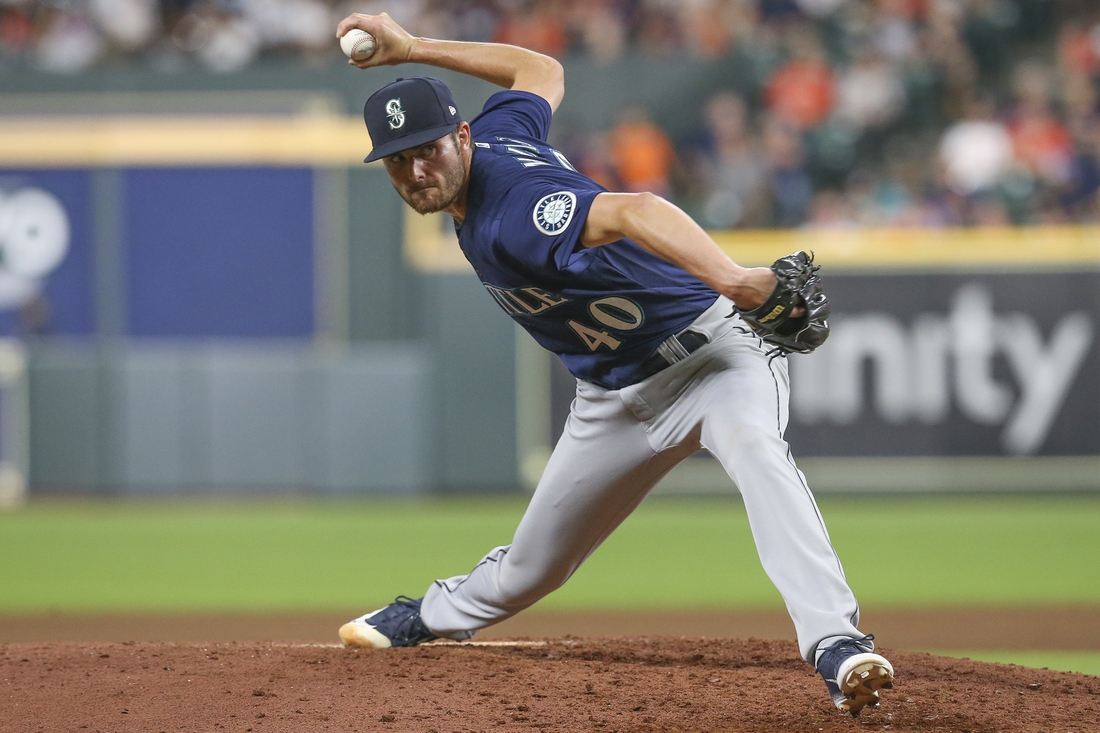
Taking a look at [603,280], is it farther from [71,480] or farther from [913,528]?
[71,480]

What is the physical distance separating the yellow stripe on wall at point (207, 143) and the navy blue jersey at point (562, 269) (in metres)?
7.48

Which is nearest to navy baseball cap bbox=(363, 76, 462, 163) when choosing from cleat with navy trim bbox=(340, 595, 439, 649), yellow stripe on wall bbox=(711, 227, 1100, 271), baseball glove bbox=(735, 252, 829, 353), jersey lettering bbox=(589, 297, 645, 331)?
jersey lettering bbox=(589, 297, 645, 331)

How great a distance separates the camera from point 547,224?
11.0ft

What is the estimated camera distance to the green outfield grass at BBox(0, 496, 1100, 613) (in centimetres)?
687

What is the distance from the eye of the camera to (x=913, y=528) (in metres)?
9.26

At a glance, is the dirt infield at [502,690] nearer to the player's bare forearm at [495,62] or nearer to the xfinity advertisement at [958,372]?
the player's bare forearm at [495,62]

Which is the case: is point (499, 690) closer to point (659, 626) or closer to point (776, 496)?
point (776, 496)

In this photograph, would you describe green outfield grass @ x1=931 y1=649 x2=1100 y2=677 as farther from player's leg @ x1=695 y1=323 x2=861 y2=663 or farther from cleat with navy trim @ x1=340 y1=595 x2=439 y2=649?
cleat with navy trim @ x1=340 y1=595 x2=439 y2=649

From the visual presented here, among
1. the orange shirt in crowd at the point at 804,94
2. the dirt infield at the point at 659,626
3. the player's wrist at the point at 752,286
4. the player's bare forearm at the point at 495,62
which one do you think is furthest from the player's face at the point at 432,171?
the orange shirt in crowd at the point at 804,94

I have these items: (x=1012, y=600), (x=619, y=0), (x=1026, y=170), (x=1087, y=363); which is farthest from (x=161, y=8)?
(x=1012, y=600)

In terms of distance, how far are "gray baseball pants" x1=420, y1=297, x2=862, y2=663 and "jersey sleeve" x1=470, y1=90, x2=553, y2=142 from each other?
0.82 meters

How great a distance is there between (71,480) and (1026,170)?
853 centimetres

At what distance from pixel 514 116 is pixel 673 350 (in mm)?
952

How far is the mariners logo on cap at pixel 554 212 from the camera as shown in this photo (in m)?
3.34
